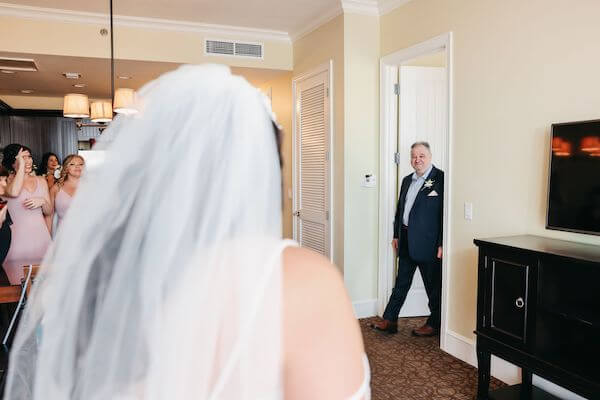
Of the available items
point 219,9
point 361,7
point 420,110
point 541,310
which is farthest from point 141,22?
point 541,310

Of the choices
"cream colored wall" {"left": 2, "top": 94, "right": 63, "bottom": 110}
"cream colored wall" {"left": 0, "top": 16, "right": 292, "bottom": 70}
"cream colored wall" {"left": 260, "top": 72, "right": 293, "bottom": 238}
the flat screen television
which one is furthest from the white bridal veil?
"cream colored wall" {"left": 2, "top": 94, "right": 63, "bottom": 110}

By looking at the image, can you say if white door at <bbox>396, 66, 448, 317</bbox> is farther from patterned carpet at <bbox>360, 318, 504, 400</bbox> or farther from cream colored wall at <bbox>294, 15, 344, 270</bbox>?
patterned carpet at <bbox>360, 318, 504, 400</bbox>

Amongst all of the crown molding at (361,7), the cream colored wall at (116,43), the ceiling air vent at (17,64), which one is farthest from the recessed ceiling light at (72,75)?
the crown molding at (361,7)

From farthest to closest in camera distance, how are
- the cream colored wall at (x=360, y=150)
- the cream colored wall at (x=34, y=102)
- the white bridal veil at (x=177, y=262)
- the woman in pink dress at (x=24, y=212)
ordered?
the cream colored wall at (x=34, y=102), the cream colored wall at (x=360, y=150), the woman in pink dress at (x=24, y=212), the white bridal veil at (x=177, y=262)

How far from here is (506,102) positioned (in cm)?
296

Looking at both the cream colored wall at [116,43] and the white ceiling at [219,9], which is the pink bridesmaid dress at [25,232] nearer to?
the cream colored wall at [116,43]

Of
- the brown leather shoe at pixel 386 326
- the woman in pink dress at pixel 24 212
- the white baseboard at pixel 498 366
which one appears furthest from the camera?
the brown leather shoe at pixel 386 326

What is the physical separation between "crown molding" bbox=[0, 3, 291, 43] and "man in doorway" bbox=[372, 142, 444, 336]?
7.60 ft

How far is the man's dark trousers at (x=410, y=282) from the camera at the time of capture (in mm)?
3852

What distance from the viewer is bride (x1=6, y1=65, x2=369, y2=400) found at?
848mm

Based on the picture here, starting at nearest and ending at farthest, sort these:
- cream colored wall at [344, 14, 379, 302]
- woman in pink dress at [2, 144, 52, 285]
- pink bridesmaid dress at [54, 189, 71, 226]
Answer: woman in pink dress at [2, 144, 52, 285] < pink bridesmaid dress at [54, 189, 71, 226] < cream colored wall at [344, 14, 379, 302]

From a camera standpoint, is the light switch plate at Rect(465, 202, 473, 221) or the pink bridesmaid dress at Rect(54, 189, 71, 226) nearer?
the light switch plate at Rect(465, 202, 473, 221)

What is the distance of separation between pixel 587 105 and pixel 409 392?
1.96m

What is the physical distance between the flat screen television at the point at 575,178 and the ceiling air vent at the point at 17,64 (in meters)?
4.80
